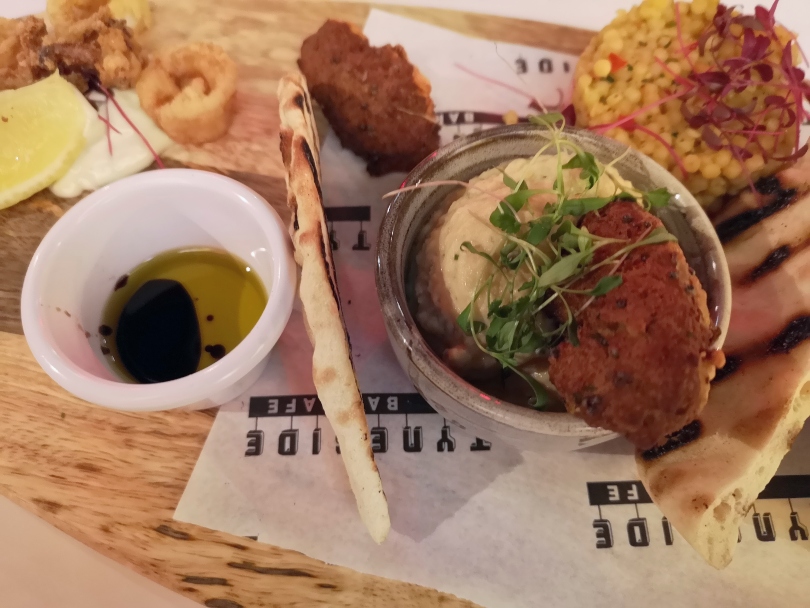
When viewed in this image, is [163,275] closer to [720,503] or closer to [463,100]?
[463,100]

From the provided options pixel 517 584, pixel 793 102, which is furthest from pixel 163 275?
pixel 793 102

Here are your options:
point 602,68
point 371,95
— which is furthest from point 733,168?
point 371,95

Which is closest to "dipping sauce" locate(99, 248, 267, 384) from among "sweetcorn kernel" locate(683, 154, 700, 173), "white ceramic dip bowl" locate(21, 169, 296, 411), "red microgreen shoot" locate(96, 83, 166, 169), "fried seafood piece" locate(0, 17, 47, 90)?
"white ceramic dip bowl" locate(21, 169, 296, 411)

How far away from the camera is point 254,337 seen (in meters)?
1.36

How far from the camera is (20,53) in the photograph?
1911mm

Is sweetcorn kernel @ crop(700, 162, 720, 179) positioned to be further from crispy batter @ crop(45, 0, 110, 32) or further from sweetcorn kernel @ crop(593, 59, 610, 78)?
crispy batter @ crop(45, 0, 110, 32)

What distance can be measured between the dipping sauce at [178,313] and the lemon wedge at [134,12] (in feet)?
2.86

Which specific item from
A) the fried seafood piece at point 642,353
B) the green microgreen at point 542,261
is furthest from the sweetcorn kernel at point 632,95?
the fried seafood piece at point 642,353

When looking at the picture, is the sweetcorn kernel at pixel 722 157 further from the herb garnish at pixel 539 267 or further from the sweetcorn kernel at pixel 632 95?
the herb garnish at pixel 539 267

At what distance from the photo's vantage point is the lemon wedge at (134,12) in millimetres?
1948

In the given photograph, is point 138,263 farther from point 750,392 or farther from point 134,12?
point 750,392

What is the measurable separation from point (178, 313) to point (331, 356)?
662 millimetres

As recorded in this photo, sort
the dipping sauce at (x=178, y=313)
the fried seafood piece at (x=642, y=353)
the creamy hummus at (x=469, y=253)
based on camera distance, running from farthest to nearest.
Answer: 1. the dipping sauce at (x=178, y=313)
2. the creamy hummus at (x=469, y=253)
3. the fried seafood piece at (x=642, y=353)

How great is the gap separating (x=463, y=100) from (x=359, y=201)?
20.9 inches
